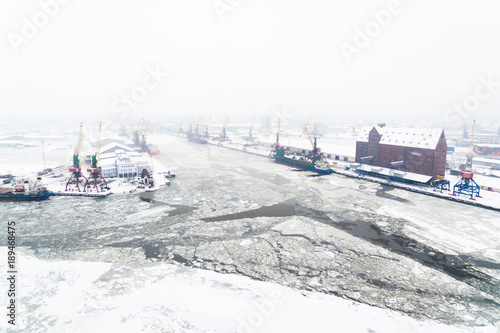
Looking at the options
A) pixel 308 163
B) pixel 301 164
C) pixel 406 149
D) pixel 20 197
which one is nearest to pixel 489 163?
pixel 406 149

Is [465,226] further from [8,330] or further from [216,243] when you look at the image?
[8,330]

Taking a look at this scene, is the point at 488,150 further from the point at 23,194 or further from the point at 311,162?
the point at 23,194

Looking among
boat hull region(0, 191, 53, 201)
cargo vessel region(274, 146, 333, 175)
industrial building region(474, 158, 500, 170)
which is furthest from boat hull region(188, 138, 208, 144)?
industrial building region(474, 158, 500, 170)

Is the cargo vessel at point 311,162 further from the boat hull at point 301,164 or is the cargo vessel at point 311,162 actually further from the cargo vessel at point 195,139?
the cargo vessel at point 195,139

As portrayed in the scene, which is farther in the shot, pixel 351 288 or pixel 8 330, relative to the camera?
pixel 351 288

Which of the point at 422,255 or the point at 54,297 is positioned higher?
the point at 422,255

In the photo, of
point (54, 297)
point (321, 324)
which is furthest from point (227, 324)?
point (54, 297)

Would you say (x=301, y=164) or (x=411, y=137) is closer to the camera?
(x=411, y=137)
